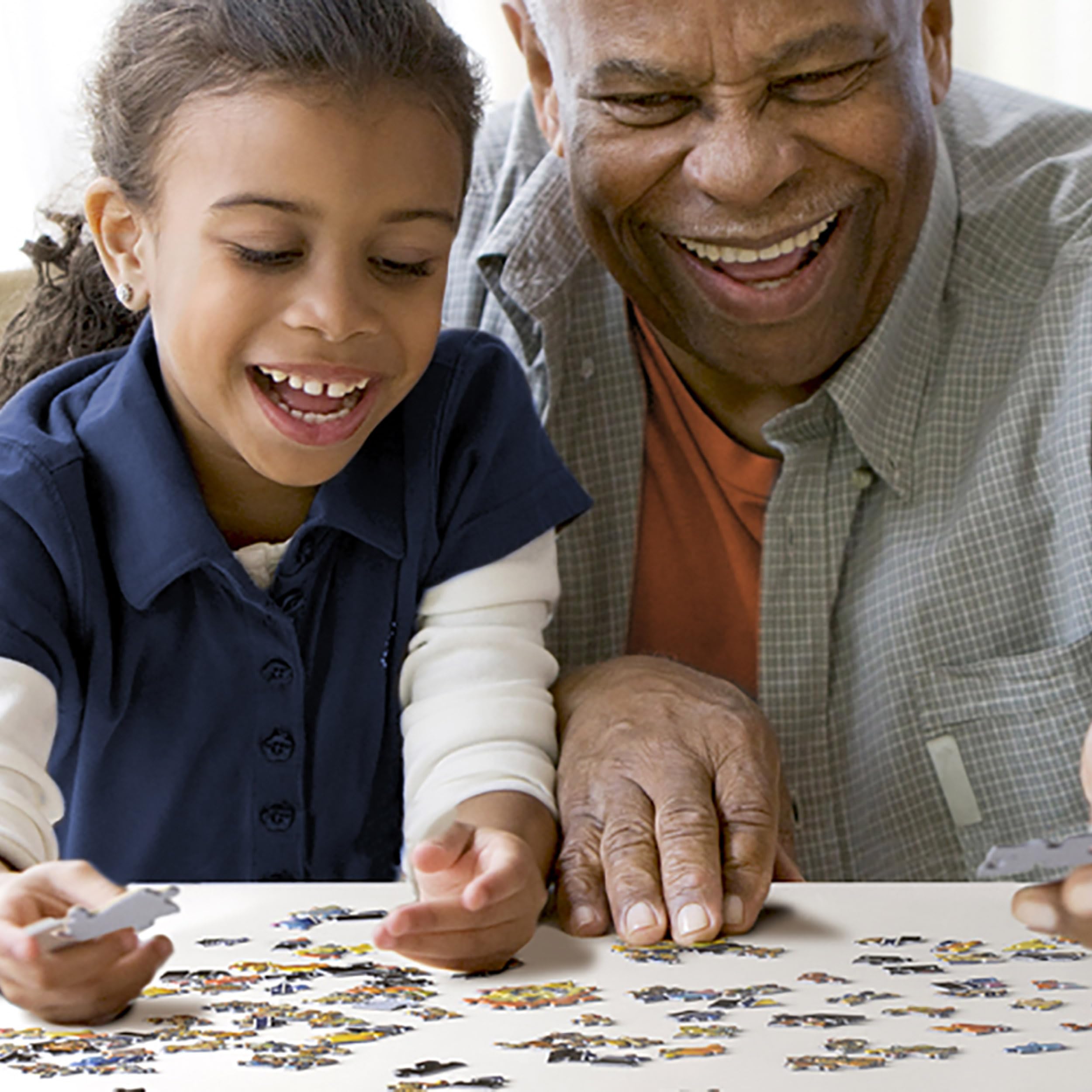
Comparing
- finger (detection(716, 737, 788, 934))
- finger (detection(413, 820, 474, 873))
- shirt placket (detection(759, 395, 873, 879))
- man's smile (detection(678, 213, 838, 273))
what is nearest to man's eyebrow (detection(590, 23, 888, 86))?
man's smile (detection(678, 213, 838, 273))

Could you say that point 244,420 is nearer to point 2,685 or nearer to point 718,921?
point 2,685

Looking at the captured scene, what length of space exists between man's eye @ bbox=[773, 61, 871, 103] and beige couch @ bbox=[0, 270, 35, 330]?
108 centimetres

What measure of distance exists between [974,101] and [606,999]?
5.64ft

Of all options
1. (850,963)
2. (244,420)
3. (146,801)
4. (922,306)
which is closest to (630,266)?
(922,306)

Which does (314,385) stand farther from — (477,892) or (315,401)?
(477,892)

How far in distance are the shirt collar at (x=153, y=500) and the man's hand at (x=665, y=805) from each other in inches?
11.2

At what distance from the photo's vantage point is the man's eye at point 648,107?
1.78 metres

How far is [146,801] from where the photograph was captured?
5.07ft

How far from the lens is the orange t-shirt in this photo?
2029 mm

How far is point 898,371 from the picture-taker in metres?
1.99

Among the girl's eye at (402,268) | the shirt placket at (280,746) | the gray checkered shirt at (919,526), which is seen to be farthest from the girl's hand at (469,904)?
the gray checkered shirt at (919,526)

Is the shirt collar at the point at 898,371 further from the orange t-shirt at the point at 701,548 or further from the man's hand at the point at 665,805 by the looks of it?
the man's hand at the point at 665,805

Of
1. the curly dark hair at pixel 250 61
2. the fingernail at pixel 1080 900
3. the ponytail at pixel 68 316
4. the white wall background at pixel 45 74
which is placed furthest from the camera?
the white wall background at pixel 45 74

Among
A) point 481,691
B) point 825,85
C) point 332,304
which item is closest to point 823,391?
point 825,85
